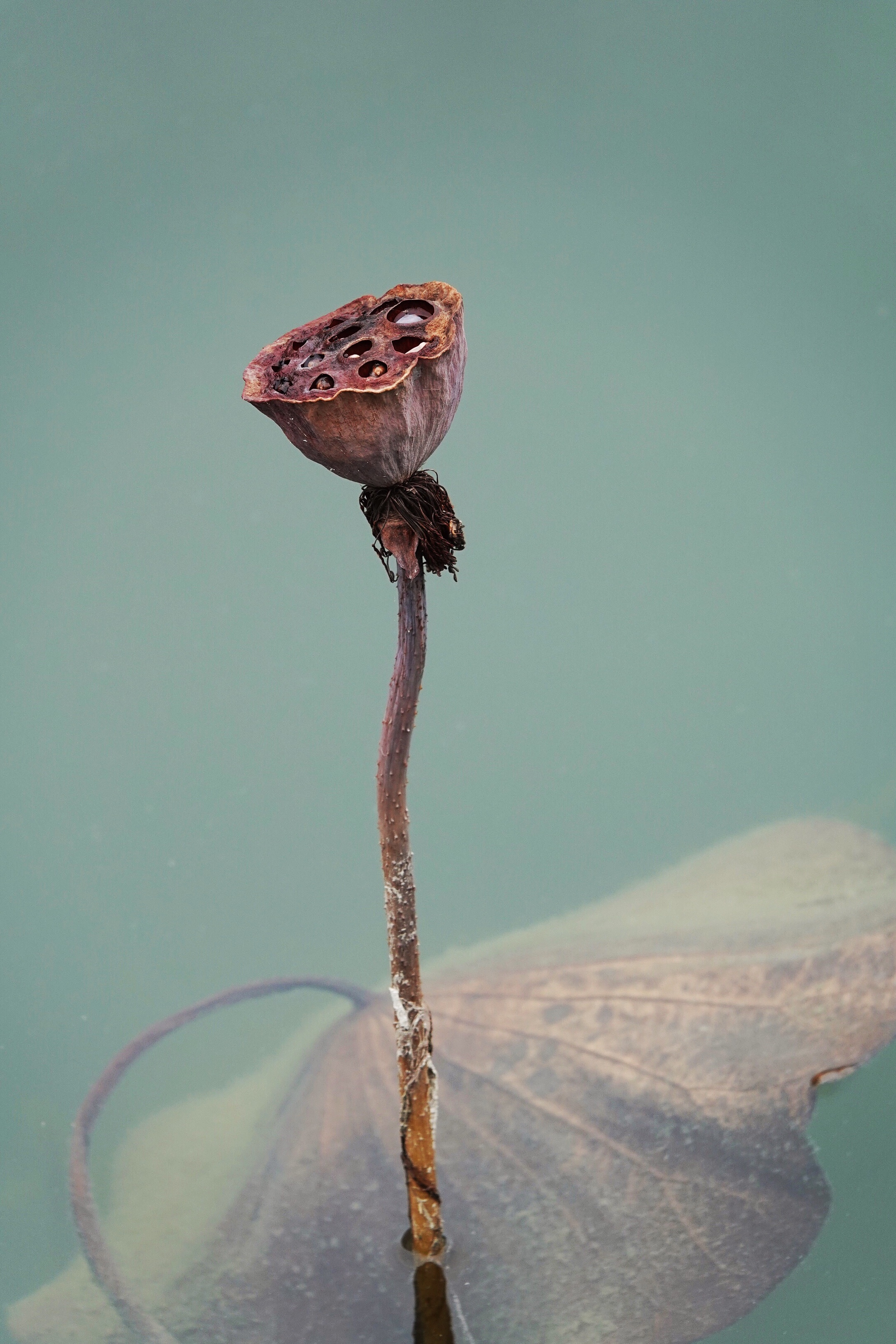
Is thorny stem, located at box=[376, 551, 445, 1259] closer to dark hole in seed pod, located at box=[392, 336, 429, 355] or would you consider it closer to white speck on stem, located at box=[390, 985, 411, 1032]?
white speck on stem, located at box=[390, 985, 411, 1032]

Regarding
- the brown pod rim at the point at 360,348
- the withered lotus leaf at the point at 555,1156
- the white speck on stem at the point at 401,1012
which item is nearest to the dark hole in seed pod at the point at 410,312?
the brown pod rim at the point at 360,348

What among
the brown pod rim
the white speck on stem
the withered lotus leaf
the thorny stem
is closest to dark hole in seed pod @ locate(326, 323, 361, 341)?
the brown pod rim

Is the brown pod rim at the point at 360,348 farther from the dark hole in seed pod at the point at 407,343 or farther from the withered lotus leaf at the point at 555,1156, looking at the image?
the withered lotus leaf at the point at 555,1156

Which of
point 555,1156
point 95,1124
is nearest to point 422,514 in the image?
point 555,1156

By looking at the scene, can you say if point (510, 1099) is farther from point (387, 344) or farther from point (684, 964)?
point (387, 344)

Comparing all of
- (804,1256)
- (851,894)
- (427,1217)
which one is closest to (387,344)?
(427,1217)
